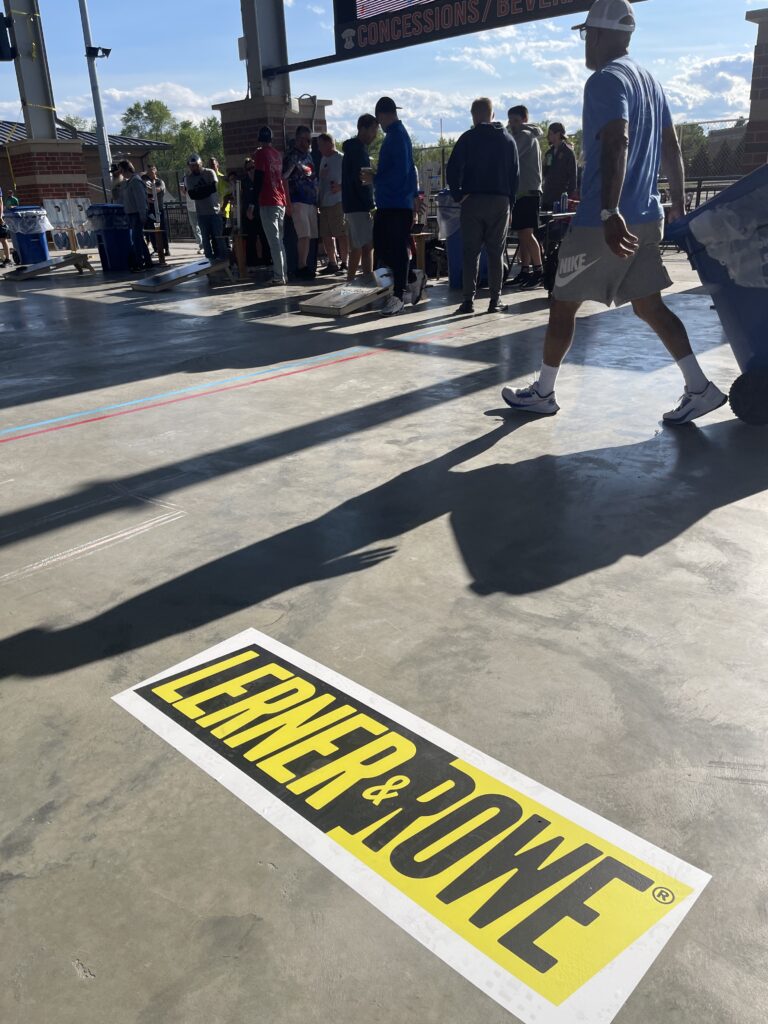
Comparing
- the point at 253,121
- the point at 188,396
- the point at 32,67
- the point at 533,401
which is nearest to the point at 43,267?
the point at 253,121

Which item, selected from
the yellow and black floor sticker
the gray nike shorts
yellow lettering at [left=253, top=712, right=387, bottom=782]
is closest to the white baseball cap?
the gray nike shorts

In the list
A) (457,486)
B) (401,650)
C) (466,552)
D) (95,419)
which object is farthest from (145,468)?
(401,650)

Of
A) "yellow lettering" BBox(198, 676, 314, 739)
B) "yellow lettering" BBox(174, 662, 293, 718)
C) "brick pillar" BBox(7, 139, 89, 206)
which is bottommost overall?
"yellow lettering" BBox(198, 676, 314, 739)

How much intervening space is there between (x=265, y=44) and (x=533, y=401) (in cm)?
1291

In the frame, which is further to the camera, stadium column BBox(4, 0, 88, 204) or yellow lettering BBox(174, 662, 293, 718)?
stadium column BBox(4, 0, 88, 204)

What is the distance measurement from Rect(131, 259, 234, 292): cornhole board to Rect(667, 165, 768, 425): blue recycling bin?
880 centimetres

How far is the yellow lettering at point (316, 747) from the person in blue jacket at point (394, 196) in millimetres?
Answer: 7025

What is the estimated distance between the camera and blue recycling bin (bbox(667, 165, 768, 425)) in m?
4.11

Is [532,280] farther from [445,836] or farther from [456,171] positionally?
[445,836]

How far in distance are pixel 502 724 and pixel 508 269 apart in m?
9.67

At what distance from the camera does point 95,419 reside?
5.16 meters

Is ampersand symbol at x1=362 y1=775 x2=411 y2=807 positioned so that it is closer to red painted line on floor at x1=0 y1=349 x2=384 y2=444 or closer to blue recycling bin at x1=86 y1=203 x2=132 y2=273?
red painted line on floor at x1=0 y1=349 x2=384 y2=444

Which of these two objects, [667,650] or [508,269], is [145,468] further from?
[508,269]

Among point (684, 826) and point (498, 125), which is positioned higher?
point (498, 125)
